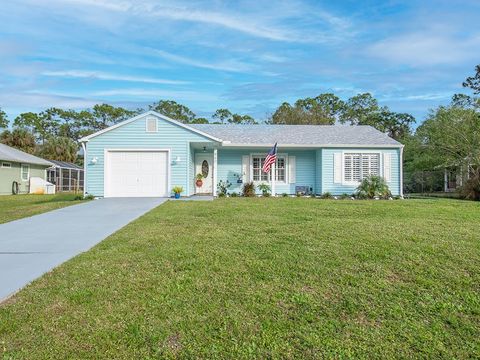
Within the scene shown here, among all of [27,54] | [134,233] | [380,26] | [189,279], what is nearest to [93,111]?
[27,54]

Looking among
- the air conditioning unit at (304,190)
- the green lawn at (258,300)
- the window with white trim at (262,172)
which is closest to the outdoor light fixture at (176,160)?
the window with white trim at (262,172)

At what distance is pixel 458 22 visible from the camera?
1249cm

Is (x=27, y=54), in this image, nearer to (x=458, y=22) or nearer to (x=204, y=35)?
(x=204, y=35)

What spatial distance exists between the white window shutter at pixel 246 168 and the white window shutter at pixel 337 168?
4.35 m

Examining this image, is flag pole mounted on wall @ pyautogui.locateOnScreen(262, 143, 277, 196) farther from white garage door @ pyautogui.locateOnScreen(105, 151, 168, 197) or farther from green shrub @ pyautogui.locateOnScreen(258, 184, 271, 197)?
white garage door @ pyautogui.locateOnScreen(105, 151, 168, 197)

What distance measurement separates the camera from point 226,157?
1920 centimetres

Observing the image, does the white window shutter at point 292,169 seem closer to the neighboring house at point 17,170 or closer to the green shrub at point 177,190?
the green shrub at point 177,190

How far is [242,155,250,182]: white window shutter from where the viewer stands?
19.1 m

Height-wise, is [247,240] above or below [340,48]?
below

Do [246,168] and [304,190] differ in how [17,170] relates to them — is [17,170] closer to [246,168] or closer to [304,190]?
[246,168]

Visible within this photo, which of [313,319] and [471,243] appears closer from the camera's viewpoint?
[313,319]

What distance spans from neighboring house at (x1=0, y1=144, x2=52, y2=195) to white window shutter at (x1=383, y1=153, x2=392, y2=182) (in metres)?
23.1

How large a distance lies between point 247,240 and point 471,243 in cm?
372

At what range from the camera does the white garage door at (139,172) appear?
54.0 feet
